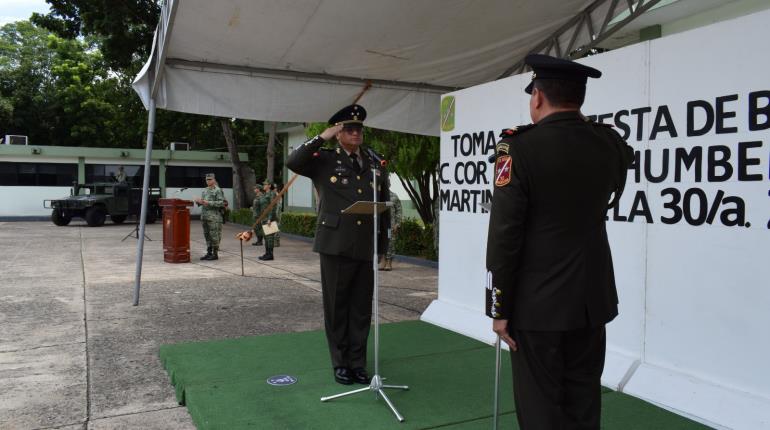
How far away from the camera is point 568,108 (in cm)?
227

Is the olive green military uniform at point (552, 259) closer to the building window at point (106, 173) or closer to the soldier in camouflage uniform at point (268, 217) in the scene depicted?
the soldier in camouflage uniform at point (268, 217)

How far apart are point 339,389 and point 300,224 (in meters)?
15.1

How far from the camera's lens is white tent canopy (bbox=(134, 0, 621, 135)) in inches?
208

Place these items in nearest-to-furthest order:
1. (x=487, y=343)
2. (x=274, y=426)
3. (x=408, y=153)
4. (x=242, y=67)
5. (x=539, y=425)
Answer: (x=539, y=425), (x=274, y=426), (x=487, y=343), (x=242, y=67), (x=408, y=153)

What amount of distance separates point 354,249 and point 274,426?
128cm

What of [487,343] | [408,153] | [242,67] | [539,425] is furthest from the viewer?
[408,153]

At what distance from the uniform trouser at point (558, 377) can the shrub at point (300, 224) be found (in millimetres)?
15811

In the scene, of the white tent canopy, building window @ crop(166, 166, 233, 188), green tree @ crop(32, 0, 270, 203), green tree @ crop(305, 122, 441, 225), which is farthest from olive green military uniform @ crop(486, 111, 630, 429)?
building window @ crop(166, 166, 233, 188)

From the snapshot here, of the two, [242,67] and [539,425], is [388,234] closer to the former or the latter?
[539,425]

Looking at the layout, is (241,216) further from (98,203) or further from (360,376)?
(360,376)

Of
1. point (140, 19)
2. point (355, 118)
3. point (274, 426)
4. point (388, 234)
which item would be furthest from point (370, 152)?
point (140, 19)

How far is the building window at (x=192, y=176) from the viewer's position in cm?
3009

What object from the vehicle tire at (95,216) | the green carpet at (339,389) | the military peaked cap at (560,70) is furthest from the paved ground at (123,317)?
the vehicle tire at (95,216)

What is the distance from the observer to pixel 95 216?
2298cm
